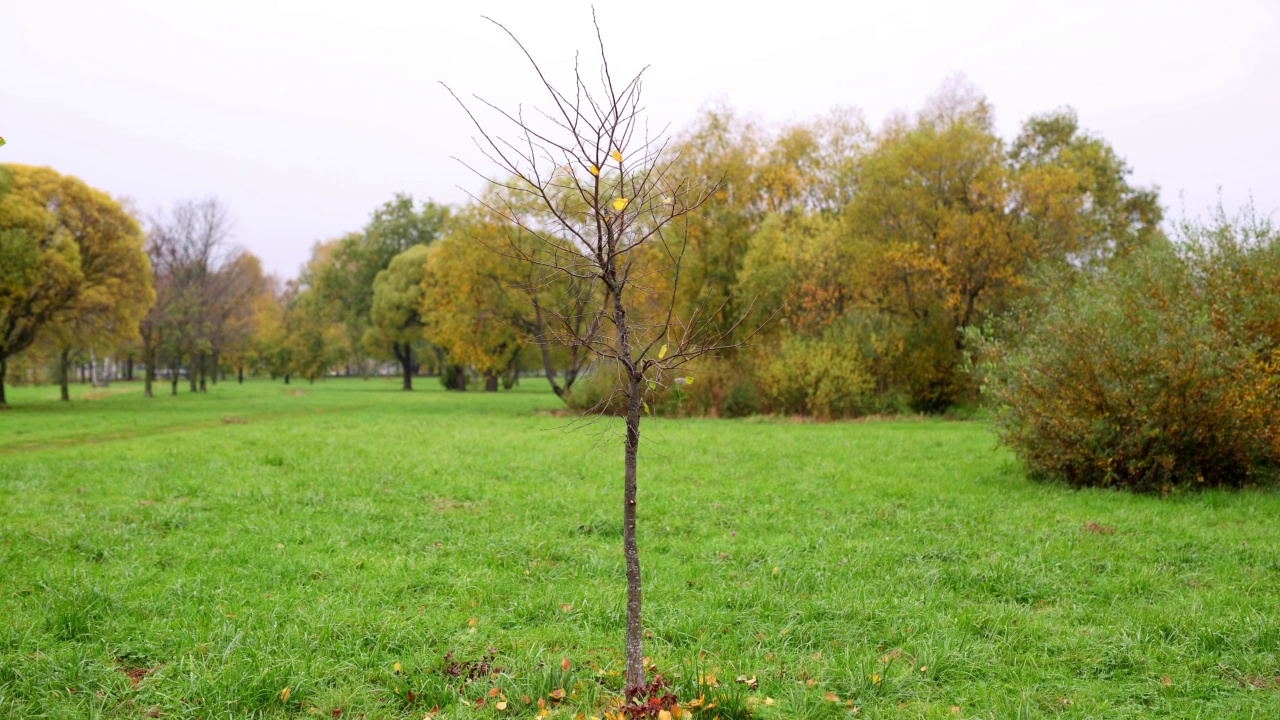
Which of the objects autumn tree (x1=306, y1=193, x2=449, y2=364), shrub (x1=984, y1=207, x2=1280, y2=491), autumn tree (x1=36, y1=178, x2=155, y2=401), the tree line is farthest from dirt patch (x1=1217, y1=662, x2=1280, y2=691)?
autumn tree (x1=306, y1=193, x2=449, y2=364)

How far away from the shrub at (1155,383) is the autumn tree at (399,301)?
118ft

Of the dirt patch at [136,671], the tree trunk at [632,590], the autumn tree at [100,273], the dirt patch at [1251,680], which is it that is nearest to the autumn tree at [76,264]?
the autumn tree at [100,273]

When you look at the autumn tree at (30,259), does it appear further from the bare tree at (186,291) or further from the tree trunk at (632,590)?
the tree trunk at (632,590)

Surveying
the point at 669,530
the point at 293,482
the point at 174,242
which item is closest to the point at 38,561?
the point at 293,482

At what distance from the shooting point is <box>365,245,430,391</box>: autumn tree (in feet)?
137

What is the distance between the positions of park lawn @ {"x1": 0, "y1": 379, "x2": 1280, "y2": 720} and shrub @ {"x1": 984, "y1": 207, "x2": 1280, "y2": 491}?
0.62m

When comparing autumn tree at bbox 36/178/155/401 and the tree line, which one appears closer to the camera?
the tree line

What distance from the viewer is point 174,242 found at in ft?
126

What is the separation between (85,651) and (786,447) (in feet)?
36.0

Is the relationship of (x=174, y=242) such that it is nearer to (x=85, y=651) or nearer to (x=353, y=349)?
(x=353, y=349)

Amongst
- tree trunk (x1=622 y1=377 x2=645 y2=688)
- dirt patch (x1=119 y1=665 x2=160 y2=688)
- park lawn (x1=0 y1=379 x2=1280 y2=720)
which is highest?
tree trunk (x1=622 y1=377 x2=645 y2=688)

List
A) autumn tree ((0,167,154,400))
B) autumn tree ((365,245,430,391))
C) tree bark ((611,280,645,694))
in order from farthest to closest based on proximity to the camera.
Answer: autumn tree ((365,245,430,391))
autumn tree ((0,167,154,400))
tree bark ((611,280,645,694))

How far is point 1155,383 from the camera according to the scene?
849 cm

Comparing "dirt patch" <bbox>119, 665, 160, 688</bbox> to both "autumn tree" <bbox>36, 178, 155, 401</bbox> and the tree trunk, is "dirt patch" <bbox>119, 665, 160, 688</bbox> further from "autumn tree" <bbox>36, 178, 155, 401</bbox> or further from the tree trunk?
"autumn tree" <bbox>36, 178, 155, 401</bbox>
